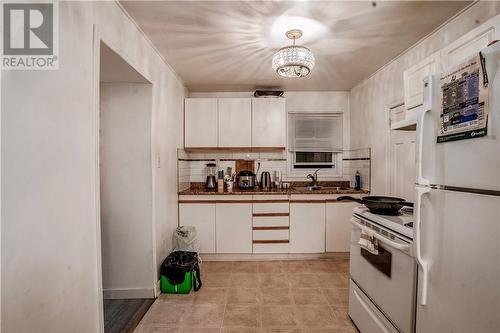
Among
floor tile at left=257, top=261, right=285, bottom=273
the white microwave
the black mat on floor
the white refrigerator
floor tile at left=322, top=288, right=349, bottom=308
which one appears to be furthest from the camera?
the white microwave

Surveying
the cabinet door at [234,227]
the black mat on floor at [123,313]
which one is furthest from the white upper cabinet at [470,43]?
the black mat on floor at [123,313]

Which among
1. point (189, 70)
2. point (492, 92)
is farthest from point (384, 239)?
point (189, 70)

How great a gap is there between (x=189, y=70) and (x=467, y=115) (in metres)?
2.78

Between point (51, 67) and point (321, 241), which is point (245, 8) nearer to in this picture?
point (51, 67)

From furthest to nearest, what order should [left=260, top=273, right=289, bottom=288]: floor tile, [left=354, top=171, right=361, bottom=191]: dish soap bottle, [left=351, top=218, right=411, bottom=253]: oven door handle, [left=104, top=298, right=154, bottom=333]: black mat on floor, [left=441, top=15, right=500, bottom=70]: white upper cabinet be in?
1. [left=354, top=171, right=361, bottom=191]: dish soap bottle
2. [left=260, top=273, right=289, bottom=288]: floor tile
3. [left=104, top=298, right=154, bottom=333]: black mat on floor
4. [left=441, top=15, right=500, bottom=70]: white upper cabinet
5. [left=351, top=218, right=411, bottom=253]: oven door handle

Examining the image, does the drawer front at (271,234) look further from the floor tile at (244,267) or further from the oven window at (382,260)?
the oven window at (382,260)

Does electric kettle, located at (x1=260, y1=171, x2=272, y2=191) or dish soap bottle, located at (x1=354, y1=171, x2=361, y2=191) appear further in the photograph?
electric kettle, located at (x1=260, y1=171, x2=272, y2=191)

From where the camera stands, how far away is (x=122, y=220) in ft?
7.57

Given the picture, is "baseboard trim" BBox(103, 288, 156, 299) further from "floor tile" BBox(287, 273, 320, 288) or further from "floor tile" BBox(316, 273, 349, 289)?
"floor tile" BBox(316, 273, 349, 289)

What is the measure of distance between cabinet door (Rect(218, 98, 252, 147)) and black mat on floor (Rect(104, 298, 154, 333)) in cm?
216

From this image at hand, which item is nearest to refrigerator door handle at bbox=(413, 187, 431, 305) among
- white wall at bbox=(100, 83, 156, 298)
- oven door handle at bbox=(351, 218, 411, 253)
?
oven door handle at bbox=(351, 218, 411, 253)

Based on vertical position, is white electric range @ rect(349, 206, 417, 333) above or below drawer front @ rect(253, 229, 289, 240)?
above

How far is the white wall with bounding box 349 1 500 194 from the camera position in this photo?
5.67ft

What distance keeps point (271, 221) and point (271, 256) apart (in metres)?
0.49
